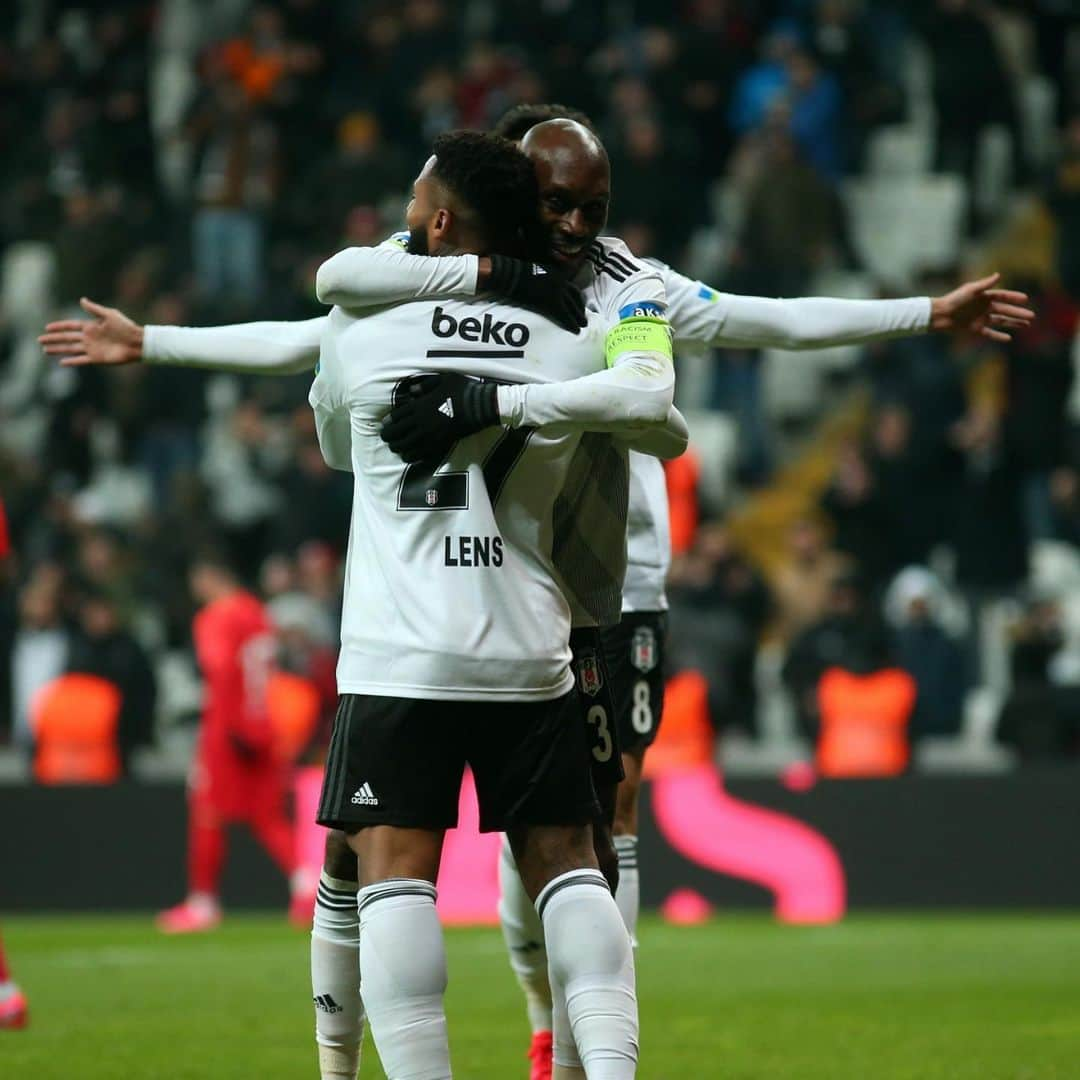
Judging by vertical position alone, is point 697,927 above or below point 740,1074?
below

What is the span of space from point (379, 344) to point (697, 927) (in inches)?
343

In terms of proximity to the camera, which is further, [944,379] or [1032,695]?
[944,379]

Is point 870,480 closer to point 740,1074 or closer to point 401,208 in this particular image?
point 401,208

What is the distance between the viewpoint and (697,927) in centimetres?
1288

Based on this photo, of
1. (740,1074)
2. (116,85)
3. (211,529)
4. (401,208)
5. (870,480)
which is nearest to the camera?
(740,1074)

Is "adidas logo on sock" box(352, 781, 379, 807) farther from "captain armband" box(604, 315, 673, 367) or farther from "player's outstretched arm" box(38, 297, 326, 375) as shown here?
"player's outstretched arm" box(38, 297, 326, 375)

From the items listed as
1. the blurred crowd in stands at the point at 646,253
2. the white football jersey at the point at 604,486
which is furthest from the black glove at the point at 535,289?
the blurred crowd in stands at the point at 646,253

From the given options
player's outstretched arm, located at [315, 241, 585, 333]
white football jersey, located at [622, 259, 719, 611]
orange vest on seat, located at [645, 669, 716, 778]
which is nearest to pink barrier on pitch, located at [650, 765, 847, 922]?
orange vest on seat, located at [645, 669, 716, 778]

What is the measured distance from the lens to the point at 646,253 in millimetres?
17031

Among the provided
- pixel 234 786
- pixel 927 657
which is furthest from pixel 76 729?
pixel 927 657

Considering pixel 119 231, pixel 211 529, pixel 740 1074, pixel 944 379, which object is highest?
pixel 119 231

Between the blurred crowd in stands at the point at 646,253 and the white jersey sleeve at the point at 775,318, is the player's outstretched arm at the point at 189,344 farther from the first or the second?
the blurred crowd in stands at the point at 646,253

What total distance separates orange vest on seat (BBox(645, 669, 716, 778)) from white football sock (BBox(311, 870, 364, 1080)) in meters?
9.01

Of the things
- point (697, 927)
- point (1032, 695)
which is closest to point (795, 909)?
point (697, 927)
